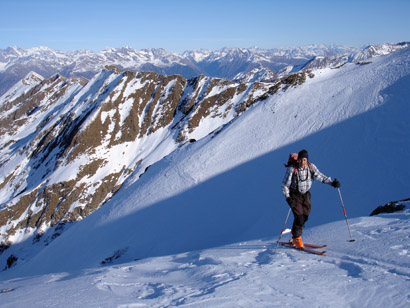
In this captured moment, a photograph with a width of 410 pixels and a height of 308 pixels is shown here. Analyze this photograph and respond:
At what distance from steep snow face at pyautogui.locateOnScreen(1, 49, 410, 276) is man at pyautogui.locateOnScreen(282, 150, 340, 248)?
55.2 inches

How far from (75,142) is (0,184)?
44.5m

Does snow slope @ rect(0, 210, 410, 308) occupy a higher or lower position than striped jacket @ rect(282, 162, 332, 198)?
lower

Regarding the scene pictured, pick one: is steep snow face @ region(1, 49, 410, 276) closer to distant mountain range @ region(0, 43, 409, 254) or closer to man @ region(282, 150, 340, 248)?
man @ region(282, 150, 340, 248)

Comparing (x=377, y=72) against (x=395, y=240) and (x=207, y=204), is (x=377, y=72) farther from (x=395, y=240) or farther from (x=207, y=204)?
(x=395, y=240)

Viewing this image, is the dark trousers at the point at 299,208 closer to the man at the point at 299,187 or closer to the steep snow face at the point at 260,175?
the man at the point at 299,187

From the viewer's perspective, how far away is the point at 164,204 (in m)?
28.2

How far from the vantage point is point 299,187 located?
9.81m

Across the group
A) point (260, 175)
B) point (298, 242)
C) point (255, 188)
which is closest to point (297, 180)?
point (298, 242)

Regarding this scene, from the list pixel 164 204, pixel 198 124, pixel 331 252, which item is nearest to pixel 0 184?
pixel 198 124

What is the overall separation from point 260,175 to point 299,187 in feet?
56.4

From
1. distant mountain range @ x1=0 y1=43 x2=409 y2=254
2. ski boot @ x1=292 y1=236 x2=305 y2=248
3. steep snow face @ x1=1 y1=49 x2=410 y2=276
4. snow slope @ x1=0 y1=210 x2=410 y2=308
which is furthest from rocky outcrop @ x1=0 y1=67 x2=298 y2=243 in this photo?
snow slope @ x1=0 y1=210 x2=410 y2=308

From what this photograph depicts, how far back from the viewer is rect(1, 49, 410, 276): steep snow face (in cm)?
2019

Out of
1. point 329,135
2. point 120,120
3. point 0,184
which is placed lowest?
point 329,135

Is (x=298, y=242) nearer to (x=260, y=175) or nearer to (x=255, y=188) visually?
(x=255, y=188)
